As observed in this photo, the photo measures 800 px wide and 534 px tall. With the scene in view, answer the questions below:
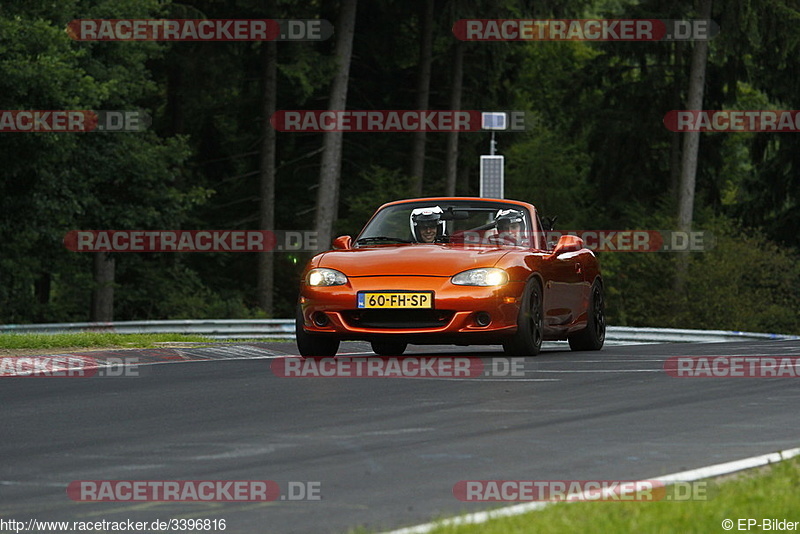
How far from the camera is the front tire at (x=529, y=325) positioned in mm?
14703

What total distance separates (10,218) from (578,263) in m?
24.0

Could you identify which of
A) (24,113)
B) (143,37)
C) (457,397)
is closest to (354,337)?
(457,397)

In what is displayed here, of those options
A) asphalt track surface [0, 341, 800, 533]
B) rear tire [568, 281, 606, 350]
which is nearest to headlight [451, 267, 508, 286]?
asphalt track surface [0, 341, 800, 533]

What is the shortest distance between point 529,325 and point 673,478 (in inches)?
297

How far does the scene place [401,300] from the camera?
1420 centimetres

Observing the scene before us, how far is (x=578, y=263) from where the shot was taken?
55.4 feet

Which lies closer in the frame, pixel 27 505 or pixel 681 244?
pixel 27 505

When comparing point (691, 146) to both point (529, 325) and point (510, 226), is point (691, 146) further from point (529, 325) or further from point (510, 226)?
point (529, 325)

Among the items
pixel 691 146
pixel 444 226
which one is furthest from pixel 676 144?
pixel 444 226

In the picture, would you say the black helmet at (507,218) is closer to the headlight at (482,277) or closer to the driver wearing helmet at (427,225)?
the driver wearing helmet at (427,225)

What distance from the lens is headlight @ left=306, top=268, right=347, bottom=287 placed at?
571 inches

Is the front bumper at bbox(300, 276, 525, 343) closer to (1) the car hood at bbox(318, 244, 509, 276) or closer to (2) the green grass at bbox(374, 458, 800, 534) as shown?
(1) the car hood at bbox(318, 244, 509, 276)

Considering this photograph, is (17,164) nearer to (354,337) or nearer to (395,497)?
(354,337)

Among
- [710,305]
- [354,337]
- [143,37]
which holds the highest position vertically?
[143,37]
